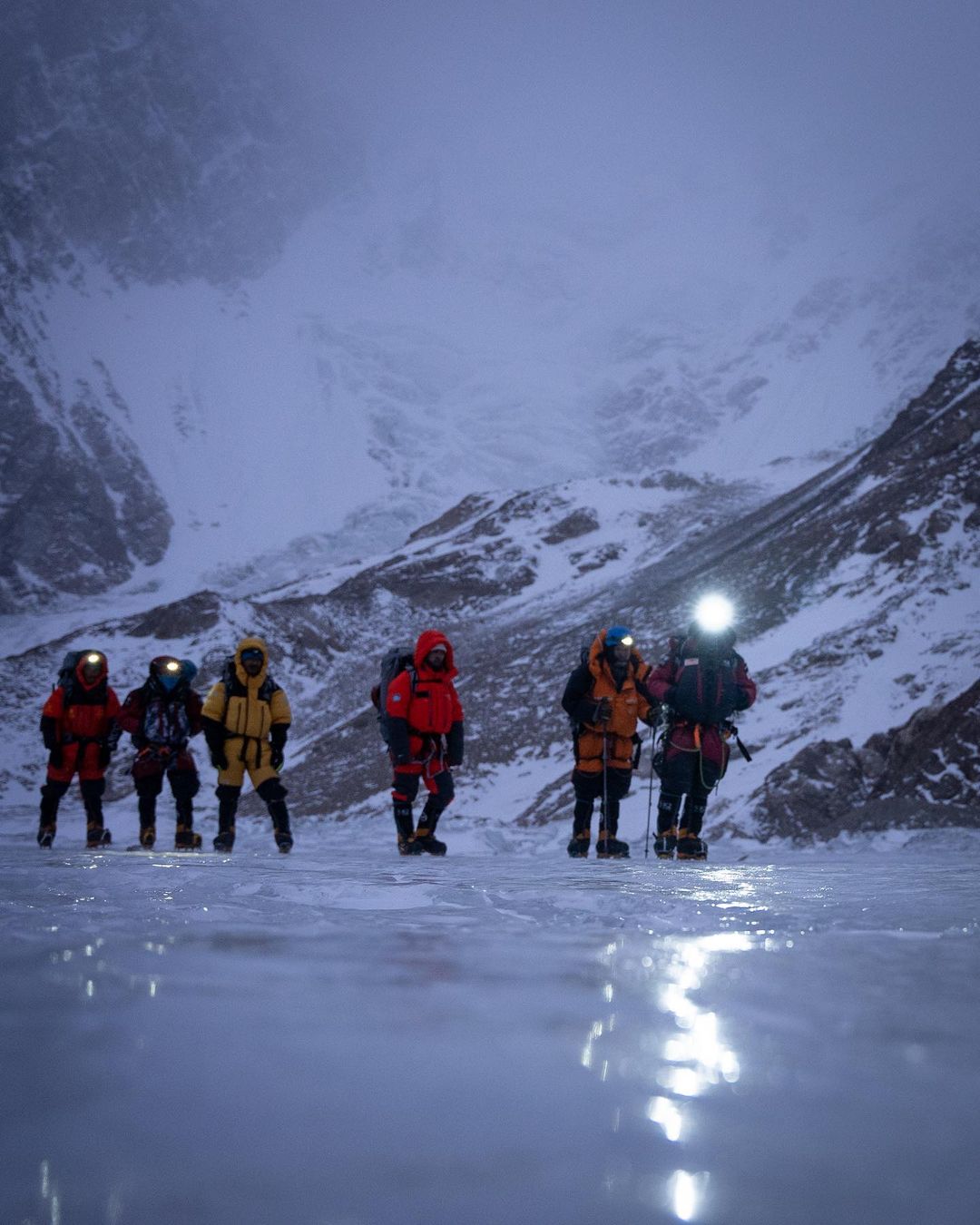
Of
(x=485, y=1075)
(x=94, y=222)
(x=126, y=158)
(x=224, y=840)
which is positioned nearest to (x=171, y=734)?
(x=224, y=840)

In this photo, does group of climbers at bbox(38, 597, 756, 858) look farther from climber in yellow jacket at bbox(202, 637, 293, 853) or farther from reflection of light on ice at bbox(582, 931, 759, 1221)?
reflection of light on ice at bbox(582, 931, 759, 1221)

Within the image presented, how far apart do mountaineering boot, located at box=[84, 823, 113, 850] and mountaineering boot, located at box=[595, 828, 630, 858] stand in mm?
4120

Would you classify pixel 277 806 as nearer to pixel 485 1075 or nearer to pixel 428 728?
pixel 428 728

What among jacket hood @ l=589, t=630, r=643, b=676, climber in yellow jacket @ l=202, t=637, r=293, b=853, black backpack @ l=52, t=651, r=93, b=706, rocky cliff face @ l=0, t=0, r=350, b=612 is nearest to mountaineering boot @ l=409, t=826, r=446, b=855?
climber in yellow jacket @ l=202, t=637, r=293, b=853

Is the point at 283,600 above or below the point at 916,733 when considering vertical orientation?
above

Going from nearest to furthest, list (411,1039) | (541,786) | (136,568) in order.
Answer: (411,1039) < (541,786) < (136,568)

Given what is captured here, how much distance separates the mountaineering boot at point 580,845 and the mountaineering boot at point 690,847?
0.70 m

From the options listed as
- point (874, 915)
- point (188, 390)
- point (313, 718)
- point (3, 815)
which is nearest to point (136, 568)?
point (188, 390)

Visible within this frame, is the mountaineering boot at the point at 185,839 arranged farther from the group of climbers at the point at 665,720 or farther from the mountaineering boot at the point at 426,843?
the group of climbers at the point at 665,720

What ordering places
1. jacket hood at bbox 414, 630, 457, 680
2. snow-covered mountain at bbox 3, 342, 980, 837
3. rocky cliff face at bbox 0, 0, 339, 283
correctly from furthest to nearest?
rocky cliff face at bbox 0, 0, 339, 283 < snow-covered mountain at bbox 3, 342, 980, 837 < jacket hood at bbox 414, 630, 457, 680

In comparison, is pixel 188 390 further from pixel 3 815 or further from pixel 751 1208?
pixel 751 1208

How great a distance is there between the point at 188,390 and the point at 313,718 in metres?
78.8

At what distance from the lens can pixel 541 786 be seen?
50.5 feet

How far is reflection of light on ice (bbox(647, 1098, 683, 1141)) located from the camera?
946 mm
